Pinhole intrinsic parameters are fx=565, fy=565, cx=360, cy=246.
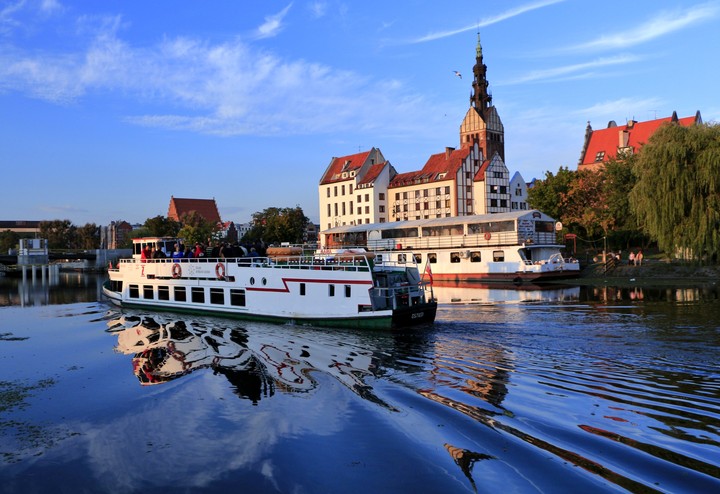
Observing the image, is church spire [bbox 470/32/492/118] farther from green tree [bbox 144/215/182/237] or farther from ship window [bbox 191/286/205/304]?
ship window [bbox 191/286/205/304]

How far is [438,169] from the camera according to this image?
330 ft

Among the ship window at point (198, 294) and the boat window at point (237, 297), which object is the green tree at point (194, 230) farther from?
the boat window at point (237, 297)

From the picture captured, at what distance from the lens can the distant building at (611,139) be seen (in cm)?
10438

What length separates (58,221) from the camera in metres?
181

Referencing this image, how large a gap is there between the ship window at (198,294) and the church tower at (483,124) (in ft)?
321

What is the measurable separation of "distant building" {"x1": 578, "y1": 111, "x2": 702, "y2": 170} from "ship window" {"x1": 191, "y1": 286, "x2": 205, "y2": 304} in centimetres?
8854

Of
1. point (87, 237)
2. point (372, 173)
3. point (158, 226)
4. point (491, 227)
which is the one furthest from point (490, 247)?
point (87, 237)

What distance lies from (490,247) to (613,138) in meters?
65.3

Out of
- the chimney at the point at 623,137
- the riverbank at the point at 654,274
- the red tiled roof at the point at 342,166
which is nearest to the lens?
the riverbank at the point at 654,274

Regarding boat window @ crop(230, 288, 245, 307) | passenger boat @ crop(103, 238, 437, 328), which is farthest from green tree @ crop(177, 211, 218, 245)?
boat window @ crop(230, 288, 245, 307)

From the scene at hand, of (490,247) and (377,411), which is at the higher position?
(490,247)

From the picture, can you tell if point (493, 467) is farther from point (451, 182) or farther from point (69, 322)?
point (451, 182)

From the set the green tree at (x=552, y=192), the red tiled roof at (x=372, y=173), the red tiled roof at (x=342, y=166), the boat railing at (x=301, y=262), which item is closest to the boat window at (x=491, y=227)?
the green tree at (x=552, y=192)

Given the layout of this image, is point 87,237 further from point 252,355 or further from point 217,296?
point 252,355
